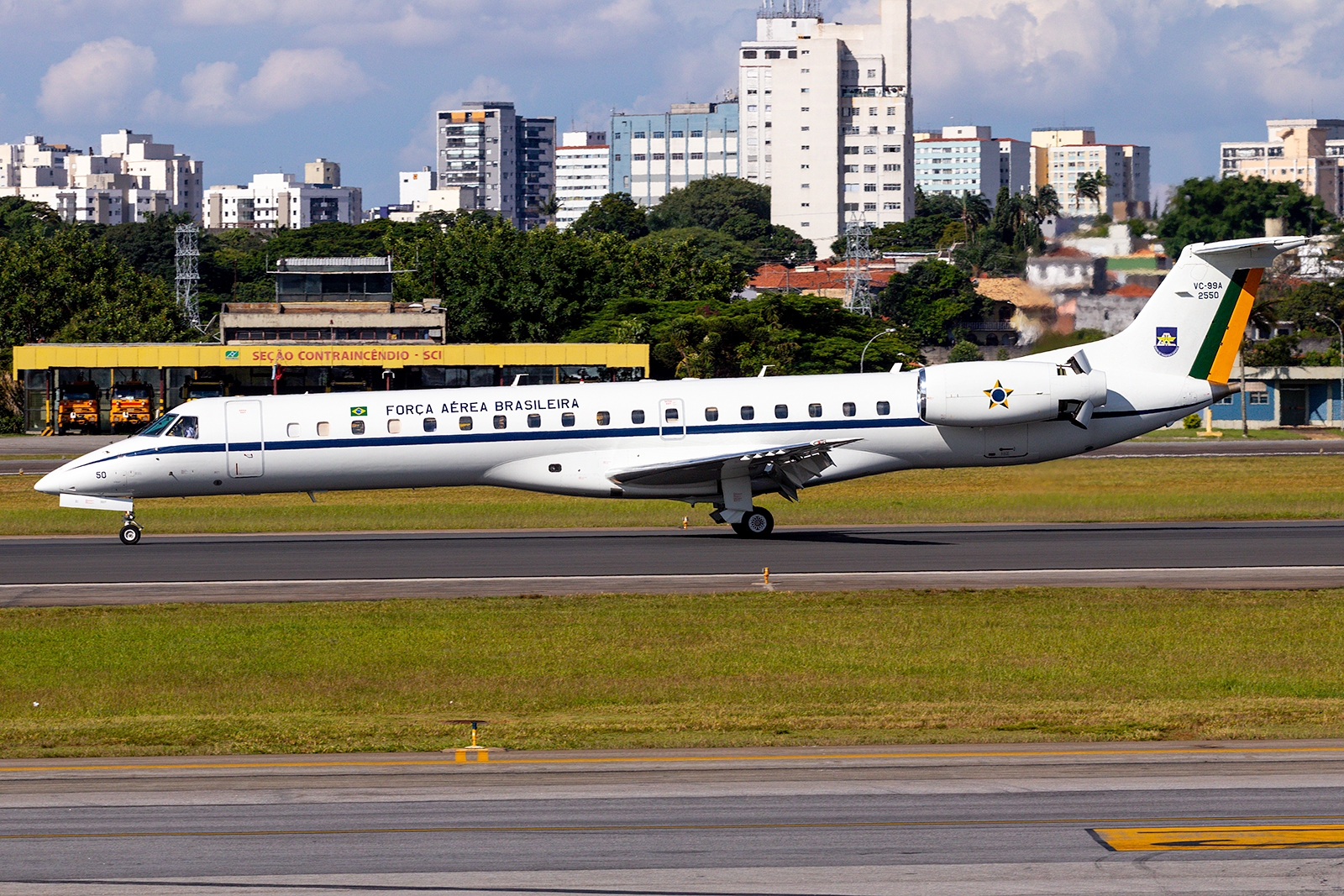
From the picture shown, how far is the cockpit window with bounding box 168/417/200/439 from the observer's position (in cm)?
3178

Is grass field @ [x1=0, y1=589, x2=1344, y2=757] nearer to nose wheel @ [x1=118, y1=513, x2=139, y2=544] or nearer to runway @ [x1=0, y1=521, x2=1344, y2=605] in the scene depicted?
runway @ [x1=0, y1=521, x2=1344, y2=605]

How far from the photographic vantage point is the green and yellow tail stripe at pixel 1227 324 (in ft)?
108

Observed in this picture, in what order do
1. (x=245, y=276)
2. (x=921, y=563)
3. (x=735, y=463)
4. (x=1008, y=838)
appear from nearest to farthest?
(x=1008, y=838) < (x=921, y=563) < (x=735, y=463) < (x=245, y=276)

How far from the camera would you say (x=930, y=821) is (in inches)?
461

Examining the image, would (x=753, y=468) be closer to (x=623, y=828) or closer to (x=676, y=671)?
(x=676, y=671)

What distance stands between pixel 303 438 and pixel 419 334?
6096 centimetres

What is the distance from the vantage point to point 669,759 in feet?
46.8

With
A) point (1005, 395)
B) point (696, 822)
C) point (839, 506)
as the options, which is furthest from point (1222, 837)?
point (839, 506)

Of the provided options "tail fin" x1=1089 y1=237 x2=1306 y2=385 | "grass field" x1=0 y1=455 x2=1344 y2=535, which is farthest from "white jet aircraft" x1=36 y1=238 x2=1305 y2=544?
"grass field" x1=0 y1=455 x2=1344 y2=535

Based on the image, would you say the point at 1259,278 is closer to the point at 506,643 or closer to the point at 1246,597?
the point at 1246,597

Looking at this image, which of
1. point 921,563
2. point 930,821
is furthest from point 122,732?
point 921,563

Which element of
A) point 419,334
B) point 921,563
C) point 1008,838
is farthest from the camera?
point 419,334

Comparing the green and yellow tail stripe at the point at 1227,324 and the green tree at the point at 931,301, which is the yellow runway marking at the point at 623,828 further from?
the green tree at the point at 931,301

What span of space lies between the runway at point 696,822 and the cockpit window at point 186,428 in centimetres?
1806
